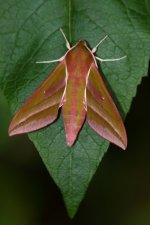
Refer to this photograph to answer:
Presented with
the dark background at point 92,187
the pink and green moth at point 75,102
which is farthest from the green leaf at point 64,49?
the dark background at point 92,187

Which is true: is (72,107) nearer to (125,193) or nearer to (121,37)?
(121,37)

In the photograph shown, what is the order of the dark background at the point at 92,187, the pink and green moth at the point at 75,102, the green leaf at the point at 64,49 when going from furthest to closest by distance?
the dark background at the point at 92,187 → the pink and green moth at the point at 75,102 → the green leaf at the point at 64,49

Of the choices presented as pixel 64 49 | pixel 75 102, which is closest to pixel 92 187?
pixel 75 102

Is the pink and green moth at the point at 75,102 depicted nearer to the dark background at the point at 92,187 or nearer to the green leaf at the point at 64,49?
the green leaf at the point at 64,49

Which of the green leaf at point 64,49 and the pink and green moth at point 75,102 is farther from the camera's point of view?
the pink and green moth at point 75,102

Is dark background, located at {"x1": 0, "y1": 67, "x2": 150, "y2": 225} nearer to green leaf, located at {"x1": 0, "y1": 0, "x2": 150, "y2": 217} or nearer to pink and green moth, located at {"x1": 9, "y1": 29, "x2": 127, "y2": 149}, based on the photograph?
pink and green moth, located at {"x1": 9, "y1": 29, "x2": 127, "y2": 149}

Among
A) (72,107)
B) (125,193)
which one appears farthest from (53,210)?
(72,107)
